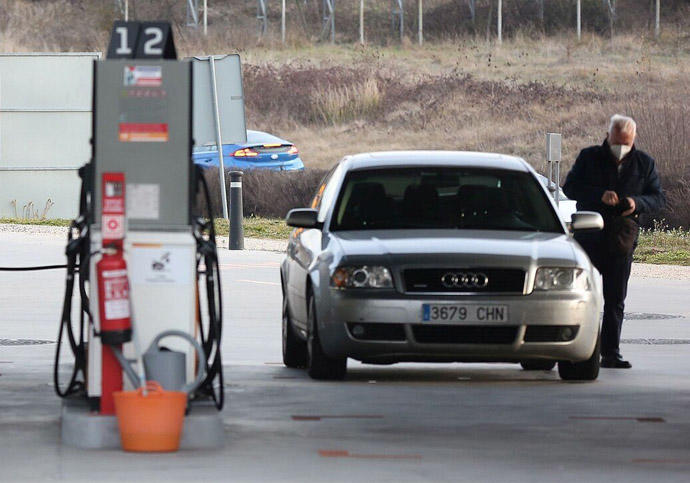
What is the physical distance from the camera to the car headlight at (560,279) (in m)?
11.6

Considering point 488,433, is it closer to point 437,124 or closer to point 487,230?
point 487,230

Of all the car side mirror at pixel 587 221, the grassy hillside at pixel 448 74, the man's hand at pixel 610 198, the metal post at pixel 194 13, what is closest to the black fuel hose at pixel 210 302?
the car side mirror at pixel 587 221

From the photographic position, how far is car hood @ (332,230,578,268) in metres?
11.6

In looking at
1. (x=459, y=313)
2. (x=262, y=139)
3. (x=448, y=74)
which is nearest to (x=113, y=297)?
(x=459, y=313)

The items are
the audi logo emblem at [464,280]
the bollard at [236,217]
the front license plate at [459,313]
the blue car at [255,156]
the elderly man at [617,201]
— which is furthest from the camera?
the blue car at [255,156]

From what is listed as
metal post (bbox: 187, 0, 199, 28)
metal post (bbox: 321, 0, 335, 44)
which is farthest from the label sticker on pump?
metal post (bbox: 187, 0, 199, 28)

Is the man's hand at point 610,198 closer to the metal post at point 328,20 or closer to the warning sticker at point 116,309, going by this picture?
the warning sticker at point 116,309

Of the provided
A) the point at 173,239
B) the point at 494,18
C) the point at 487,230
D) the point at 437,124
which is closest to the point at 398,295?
the point at 487,230

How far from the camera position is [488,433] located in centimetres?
962

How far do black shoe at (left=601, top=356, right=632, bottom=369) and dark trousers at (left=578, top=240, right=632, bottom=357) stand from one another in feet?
0.12

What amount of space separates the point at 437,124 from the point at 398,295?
172 feet

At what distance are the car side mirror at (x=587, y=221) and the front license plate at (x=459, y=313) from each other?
4.47 ft

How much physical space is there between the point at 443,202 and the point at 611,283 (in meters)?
1.61

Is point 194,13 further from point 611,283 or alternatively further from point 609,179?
point 611,283
